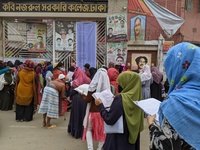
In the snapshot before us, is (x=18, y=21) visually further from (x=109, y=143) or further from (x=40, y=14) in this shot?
(x=109, y=143)

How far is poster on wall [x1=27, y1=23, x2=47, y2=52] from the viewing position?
12383mm

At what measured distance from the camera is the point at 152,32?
11.1m

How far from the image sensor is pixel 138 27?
36.5 ft

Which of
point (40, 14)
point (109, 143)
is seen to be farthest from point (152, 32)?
point (109, 143)

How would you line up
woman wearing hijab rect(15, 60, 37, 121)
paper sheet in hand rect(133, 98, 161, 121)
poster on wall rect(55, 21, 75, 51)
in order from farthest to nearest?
poster on wall rect(55, 21, 75, 51) < woman wearing hijab rect(15, 60, 37, 121) < paper sheet in hand rect(133, 98, 161, 121)

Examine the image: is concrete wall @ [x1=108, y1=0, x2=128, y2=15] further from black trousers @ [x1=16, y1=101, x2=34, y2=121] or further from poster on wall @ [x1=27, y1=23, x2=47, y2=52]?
black trousers @ [x1=16, y1=101, x2=34, y2=121]

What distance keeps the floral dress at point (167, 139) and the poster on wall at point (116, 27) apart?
975 centimetres

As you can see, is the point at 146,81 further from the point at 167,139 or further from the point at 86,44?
the point at 86,44

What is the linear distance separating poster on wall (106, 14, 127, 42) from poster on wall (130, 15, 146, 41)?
374mm

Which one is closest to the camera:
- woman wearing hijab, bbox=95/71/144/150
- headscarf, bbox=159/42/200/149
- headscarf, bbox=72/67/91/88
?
headscarf, bbox=159/42/200/149

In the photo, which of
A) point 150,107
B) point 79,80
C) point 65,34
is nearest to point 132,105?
point 150,107

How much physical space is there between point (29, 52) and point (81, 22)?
123 inches

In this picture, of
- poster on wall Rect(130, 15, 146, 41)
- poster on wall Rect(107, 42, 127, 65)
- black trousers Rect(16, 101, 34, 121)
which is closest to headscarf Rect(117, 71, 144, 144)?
black trousers Rect(16, 101, 34, 121)

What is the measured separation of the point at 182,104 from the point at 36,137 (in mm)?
4373
